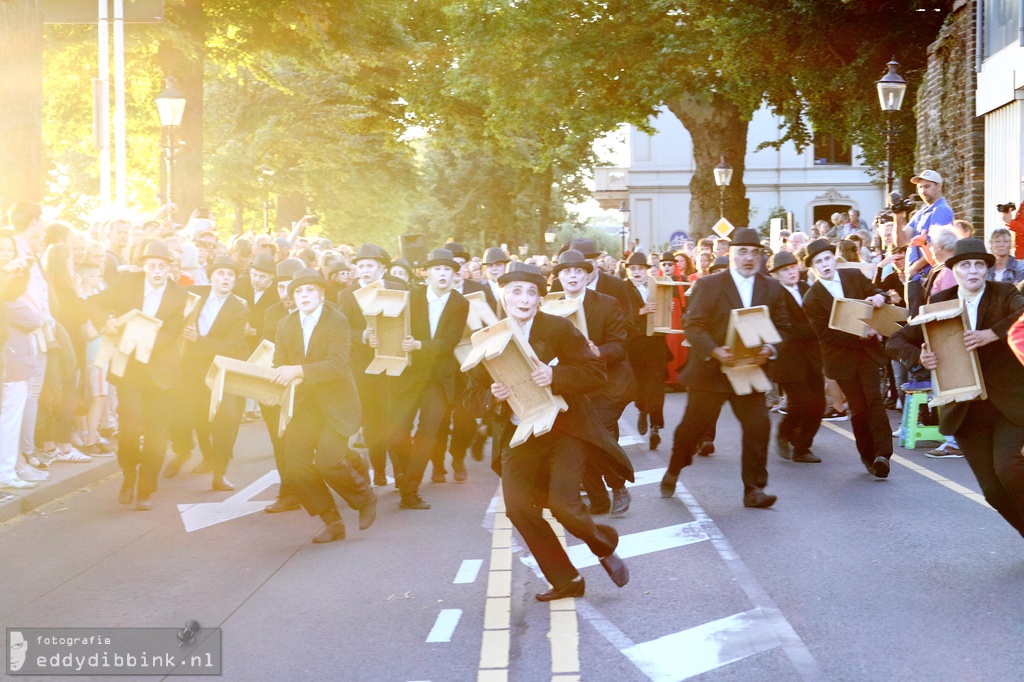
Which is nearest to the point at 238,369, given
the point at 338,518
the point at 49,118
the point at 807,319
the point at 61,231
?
the point at 338,518

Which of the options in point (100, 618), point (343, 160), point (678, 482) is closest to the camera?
point (100, 618)

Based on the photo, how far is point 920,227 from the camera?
15469 millimetres

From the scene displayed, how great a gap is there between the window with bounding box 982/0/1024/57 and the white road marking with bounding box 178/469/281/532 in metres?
13.5

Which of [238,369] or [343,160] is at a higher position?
[343,160]

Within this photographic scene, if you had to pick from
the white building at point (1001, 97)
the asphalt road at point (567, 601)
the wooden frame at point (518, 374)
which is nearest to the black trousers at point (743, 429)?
the asphalt road at point (567, 601)

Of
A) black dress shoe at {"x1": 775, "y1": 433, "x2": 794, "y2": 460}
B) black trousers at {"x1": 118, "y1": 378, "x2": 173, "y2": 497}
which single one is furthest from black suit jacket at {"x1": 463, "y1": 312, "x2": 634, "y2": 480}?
black dress shoe at {"x1": 775, "y1": 433, "x2": 794, "y2": 460}

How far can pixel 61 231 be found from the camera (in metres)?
12.7

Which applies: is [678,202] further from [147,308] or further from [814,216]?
[147,308]

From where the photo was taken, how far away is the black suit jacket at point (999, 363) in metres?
7.88

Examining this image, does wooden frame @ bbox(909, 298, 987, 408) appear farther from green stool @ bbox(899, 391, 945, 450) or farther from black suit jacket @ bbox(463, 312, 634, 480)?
green stool @ bbox(899, 391, 945, 450)

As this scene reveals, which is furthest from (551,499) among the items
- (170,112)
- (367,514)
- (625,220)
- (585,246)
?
(625,220)

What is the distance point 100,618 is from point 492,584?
2.21 metres

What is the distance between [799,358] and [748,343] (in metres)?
2.51

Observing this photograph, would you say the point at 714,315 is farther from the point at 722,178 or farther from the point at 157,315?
the point at 722,178
